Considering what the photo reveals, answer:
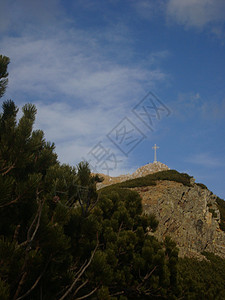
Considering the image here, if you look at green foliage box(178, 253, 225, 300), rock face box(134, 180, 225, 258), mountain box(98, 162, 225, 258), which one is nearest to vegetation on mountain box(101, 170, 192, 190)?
mountain box(98, 162, 225, 258)

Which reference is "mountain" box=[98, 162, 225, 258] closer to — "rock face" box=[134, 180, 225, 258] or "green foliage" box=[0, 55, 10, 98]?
"rock face" box=[134, 180, 225, 258]

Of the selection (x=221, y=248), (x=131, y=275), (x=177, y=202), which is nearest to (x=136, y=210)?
(x=131, y=275)

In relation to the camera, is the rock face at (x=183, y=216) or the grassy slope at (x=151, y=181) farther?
the grassy slope at (x=151, y=181)

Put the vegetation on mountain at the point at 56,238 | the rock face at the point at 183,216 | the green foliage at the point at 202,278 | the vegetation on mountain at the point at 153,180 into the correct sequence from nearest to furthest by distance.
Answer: the vegetation on mountain at the point at 56,238
the green foliage at the point at 202,278
the rock face at the point at 183,216
the vegetation on mountain at the point at 153,180

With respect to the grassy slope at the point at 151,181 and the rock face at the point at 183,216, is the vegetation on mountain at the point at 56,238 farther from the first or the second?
the grassy slope at the point at 151,181

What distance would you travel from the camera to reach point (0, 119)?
5.32 meters

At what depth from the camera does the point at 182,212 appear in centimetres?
1697

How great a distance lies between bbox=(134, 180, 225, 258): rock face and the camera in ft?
49.6

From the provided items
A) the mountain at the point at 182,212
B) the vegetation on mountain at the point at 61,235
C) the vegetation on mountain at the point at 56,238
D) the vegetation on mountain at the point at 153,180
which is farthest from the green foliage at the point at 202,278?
the vegetation on mountain at the point at 153,180

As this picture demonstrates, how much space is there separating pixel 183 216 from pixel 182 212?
283 mm

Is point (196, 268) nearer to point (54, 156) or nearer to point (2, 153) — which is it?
point (54, 156)

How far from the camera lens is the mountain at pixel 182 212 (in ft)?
49.8

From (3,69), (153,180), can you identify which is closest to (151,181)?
(153,180)

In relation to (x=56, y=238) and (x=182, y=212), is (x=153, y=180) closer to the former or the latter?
(x=182, y=212)
